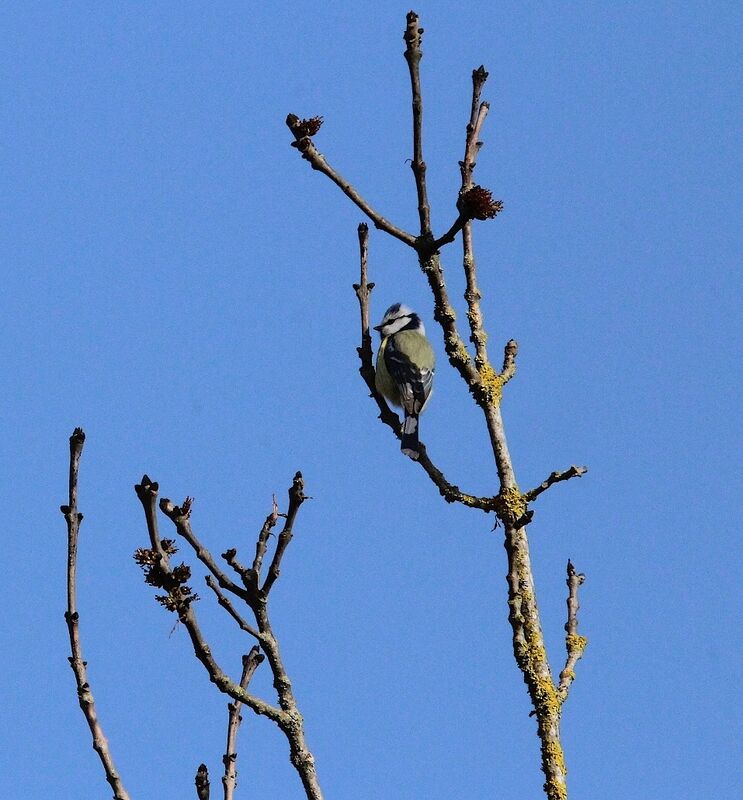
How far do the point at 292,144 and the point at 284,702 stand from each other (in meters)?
2.00

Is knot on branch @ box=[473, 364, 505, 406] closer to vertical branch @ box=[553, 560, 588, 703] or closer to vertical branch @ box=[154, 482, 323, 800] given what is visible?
vertical branch @ box=[553, 560, 588, 703]

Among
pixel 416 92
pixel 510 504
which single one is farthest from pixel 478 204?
pixel 510 504

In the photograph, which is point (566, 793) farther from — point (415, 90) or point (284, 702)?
point (415, 90)

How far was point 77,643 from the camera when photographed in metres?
2.58

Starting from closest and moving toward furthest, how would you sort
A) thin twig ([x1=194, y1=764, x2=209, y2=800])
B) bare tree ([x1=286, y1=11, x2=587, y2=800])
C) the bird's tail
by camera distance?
thin twig ([x1=194, y1=764, x2=209, y2=800])
bare tree ([x1=286, y1=11, x2=587, y2=800])
the bird's tail

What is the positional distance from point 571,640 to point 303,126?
2.05m

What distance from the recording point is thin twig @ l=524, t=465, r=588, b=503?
3939mm

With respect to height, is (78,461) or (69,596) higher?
(78,461)

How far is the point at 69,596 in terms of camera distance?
254 cm

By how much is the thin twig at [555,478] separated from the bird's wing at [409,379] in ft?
9.87

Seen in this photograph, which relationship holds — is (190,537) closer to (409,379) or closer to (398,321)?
(409,379)

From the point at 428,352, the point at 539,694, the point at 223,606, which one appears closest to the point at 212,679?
the point at 223,606

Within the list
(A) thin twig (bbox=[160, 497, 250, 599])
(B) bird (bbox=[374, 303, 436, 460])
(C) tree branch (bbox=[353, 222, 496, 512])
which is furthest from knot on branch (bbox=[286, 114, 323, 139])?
(B) bird (bbox=[374, 303, 436, 460])

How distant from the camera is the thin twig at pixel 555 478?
12.9ft
